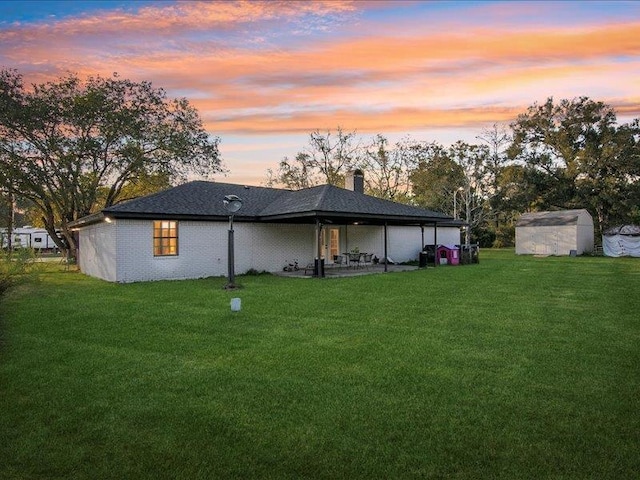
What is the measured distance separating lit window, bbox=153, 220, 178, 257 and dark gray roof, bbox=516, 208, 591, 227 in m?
26.8

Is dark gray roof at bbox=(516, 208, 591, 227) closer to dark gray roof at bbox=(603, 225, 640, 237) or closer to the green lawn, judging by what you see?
dark gray roof at bbox=(603, 225, 640, 237)

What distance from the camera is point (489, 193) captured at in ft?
139

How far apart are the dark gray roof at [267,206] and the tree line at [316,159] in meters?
5.25

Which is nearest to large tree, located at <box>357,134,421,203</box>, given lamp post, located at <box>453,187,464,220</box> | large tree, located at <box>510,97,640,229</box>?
lamp post, located at <box>453,187,464,220</box>

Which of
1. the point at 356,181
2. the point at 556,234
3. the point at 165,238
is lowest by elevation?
the point at 556,234

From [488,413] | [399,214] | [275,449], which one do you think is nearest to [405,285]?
[399,214]

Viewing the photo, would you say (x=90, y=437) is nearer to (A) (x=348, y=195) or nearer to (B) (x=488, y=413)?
(B) (x=488, y=413)

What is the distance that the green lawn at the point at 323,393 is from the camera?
10.1 ft

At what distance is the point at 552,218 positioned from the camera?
103 feet

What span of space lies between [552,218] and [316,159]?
21.2 m

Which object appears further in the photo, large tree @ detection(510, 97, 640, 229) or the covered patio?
large tree @ detection(510, 97, 640, 229)

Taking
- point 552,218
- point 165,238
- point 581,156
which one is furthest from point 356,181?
point 581,156

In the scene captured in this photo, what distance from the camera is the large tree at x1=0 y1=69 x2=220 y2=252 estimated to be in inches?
874

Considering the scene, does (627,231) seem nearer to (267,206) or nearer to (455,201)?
(455,201)
